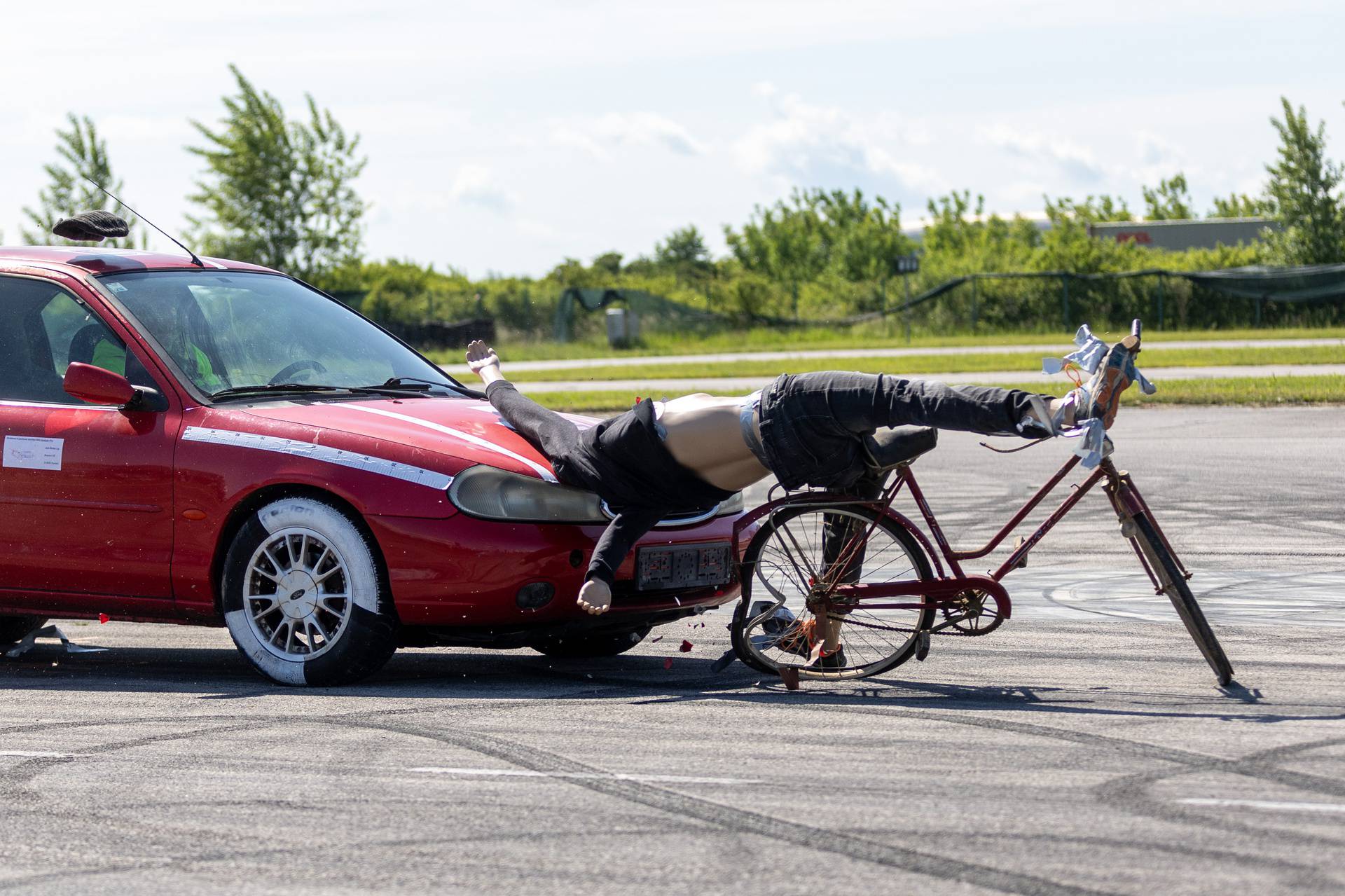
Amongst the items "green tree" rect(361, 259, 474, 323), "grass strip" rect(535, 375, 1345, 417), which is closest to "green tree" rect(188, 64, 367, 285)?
"green tree" rect(361, 259, 474, 323)

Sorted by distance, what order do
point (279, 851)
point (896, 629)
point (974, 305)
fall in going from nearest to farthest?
point (279, 851)
point (896, 629)
point (974, 305)

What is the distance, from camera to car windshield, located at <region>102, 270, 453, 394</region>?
23.2 feet

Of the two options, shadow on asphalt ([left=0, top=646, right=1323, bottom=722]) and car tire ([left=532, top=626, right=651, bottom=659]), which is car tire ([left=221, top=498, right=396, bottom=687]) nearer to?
shadow on asphalt ([left=0, top=646, right=1323, bottom=722])

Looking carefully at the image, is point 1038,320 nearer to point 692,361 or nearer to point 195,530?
point 692,361

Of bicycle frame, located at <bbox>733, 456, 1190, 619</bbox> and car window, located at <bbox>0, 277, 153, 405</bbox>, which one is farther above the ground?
car window, located at <bbox>0, 277, 153, 405</bbox>

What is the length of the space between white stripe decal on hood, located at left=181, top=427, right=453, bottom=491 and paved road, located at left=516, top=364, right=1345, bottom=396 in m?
14.9

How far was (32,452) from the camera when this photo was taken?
22.7ft

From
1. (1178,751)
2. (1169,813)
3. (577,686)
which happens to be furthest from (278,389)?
(1169,813)

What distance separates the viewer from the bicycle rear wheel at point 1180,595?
596 centimetres

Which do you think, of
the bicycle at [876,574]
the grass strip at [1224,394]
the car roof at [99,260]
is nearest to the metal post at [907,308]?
the grass strip at [1224,394]

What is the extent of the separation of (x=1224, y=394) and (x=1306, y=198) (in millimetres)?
23653

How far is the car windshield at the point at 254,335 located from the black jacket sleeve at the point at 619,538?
1641 millimetres

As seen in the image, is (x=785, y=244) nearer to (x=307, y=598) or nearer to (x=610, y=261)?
(x=610, y=261)

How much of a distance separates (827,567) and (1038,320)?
34303 millimetres
